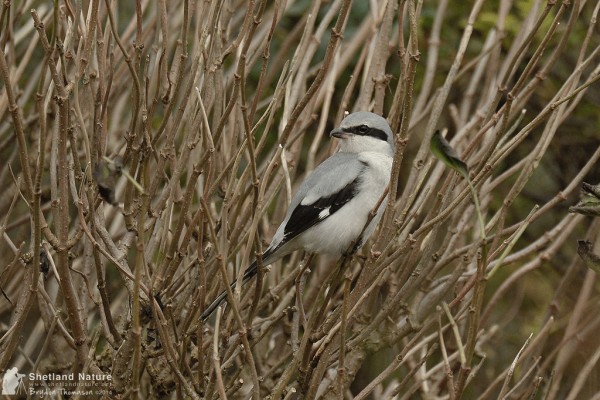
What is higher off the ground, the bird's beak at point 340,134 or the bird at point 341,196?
the bird's beak at point 340,134

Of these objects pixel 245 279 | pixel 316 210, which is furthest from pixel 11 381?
pixel 316 210

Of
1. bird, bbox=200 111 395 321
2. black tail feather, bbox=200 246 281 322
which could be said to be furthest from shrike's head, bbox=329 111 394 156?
black tail feather, bbox=200 246 281 322

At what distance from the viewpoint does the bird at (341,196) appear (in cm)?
375

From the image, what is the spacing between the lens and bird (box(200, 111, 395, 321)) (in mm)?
3750

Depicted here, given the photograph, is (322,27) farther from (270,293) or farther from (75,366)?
(75,366)

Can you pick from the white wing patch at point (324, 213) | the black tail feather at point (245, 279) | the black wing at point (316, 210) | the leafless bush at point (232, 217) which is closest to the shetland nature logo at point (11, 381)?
the leafless bush at point (232, 217)

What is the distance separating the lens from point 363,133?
3.87 m

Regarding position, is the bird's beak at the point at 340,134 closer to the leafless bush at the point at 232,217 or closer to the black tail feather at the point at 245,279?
the leafless bush at the point at 232,217

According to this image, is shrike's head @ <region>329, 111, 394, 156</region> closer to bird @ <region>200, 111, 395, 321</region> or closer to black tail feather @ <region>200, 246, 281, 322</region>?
bird @ <region>200, 111, 395, 321</region>

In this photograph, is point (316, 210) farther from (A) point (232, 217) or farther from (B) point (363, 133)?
(A) point (232, 217)

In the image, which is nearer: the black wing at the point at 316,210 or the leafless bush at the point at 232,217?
the leafless bush at the point at 232,217

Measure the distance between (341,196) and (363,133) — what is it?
0.34 metres

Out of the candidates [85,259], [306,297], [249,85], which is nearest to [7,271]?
[85,259]

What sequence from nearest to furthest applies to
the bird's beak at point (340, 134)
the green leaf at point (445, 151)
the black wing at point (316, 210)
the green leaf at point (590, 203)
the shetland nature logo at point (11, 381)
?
1. the green leaf at point (445, 151)
2. the green leaf at point (590, 203)
3. the shetland nature logo at point (11, 381)
4. the black wing at point (316, 210)
5. the bird's beak at point (340, 134)
